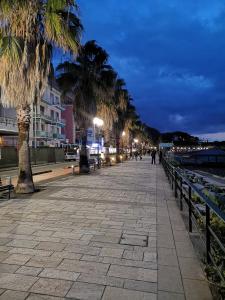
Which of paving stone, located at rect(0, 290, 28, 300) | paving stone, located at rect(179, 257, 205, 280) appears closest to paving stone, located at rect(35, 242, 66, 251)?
paving stone, located at rect(0, 290, 28, 300)

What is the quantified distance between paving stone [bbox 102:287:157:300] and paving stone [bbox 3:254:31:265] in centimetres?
157

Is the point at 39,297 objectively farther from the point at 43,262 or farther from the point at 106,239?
the point at 106,239

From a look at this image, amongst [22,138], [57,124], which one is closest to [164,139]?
[57,124]

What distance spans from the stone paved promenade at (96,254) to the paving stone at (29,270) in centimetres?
1

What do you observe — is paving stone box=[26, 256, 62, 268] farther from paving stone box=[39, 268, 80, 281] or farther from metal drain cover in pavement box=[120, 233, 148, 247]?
metal drain cover in pavement box=[120, 233, 148, 247]

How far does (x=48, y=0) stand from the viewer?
35.8ft

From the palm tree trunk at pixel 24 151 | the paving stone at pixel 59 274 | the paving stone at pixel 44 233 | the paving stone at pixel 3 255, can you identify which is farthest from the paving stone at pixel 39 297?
the palm tree trunk at pixel 24 151

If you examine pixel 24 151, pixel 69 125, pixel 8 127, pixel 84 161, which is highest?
pixel 69 125

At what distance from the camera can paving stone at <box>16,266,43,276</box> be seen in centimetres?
441

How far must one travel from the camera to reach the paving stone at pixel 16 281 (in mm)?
3973

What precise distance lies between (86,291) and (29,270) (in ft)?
3.44

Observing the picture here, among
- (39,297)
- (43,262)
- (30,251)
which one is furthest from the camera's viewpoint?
(30,251)

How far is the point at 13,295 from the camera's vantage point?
3.76m

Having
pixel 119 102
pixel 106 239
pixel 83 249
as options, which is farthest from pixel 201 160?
pixel 83 249
